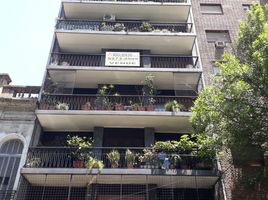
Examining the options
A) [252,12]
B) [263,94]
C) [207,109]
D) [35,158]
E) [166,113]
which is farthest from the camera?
[166,113]

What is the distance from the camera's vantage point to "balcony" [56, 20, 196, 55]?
19.5 metres

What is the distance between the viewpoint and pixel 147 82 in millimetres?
17938

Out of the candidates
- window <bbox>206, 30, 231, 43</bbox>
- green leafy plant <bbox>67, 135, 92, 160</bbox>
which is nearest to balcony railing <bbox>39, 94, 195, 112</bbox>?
green leafy plant <bbox>67, 135, 92, 160</bbox>

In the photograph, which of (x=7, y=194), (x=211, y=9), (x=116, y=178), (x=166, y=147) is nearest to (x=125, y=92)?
(x=166, y=147)

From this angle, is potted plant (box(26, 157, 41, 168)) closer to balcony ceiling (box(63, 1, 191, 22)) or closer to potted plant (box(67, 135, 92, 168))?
potted plant (box(67, 135, 92, 168))

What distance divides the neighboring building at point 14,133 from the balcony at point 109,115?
0.66 meters

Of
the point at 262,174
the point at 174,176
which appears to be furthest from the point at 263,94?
the point at 174,176

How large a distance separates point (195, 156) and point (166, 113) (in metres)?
2.56

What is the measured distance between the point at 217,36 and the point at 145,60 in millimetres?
5385

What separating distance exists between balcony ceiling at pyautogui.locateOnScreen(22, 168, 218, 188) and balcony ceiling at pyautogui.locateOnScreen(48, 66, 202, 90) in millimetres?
5573

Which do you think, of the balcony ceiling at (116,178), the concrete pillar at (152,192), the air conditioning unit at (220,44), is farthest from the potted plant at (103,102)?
the air conditioning unit at (220,44)

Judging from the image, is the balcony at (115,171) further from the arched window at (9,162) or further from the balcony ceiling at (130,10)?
the balcony ceiling at (130,10)

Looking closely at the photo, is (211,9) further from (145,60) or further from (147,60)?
(145,60)

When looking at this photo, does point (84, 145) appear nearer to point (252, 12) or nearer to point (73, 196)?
point (73, 196)
